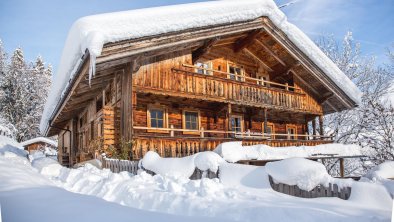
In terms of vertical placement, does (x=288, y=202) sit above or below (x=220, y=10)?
below

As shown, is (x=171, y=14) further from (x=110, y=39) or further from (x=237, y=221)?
(x=237, y=221)

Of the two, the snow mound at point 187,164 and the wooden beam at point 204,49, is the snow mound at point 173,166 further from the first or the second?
the wooden beam at point 204,49

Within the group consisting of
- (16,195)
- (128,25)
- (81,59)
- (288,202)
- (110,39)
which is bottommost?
(288,202)

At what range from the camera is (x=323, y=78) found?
1531cm

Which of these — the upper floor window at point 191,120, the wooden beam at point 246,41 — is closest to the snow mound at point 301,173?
the upper floor window at point 191,120

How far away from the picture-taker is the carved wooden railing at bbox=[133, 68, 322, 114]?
1128 cm

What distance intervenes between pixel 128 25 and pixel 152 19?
0.91 metres

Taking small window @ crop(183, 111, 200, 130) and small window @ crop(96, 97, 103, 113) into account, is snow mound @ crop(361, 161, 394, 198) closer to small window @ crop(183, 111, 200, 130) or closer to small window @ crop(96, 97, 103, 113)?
small window @ crop(183, 111, 200, 130)

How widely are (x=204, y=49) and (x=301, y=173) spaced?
9119 mm

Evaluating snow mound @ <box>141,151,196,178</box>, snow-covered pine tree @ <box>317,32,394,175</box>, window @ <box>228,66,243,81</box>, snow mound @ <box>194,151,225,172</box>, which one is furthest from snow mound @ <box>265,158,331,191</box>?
snow-covered pine tree @ <box>317,32,394,175</box>

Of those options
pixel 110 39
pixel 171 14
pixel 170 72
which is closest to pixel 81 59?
pixel 110 39

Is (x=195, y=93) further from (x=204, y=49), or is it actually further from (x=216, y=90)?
(x=204, y=49)

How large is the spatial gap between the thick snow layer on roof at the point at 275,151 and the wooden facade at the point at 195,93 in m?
0.90

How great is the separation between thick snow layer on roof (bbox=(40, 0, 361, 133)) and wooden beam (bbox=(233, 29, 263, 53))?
1012mm
